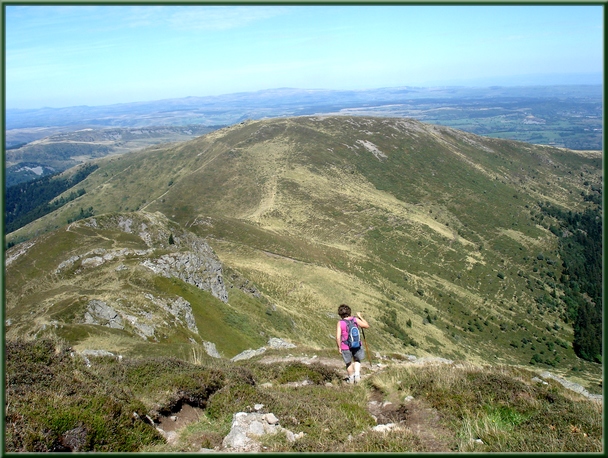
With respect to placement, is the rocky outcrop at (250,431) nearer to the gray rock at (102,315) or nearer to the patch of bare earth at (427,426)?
the patch of bare earth at (427,426)

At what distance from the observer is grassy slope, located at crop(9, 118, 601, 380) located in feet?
197

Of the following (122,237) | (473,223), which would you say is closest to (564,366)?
(473,223)

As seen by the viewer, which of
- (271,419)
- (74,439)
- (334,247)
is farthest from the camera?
→ (334,247)

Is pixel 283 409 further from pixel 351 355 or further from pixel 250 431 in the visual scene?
pixel 351 355

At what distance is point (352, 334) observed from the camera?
1109 cm

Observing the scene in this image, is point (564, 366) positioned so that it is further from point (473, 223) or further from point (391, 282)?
point (473, 223)

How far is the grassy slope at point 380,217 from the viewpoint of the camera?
59.9 meters

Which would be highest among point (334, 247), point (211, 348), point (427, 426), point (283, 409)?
point (283, 409)

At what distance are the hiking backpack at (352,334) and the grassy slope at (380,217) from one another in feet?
80.5

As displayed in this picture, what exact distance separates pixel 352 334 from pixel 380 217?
3549 inches

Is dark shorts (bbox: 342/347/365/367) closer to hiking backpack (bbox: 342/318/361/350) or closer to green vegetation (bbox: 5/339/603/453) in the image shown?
hiking backpack (bbox: 342/318/361/350)

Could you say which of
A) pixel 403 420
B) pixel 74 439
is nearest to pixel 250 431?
pixel 74 439

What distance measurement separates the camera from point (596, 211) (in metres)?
136

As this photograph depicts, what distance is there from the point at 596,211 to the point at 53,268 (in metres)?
172
